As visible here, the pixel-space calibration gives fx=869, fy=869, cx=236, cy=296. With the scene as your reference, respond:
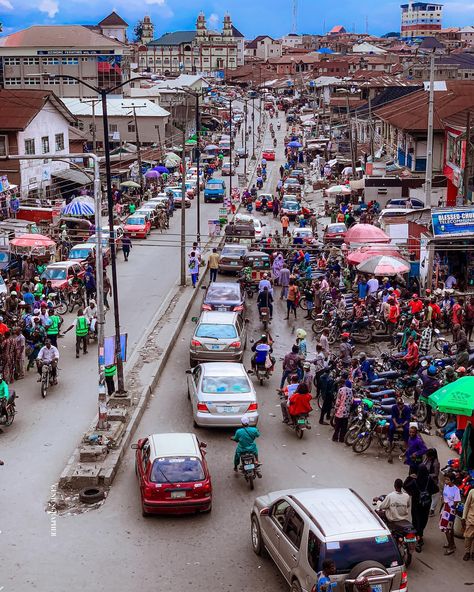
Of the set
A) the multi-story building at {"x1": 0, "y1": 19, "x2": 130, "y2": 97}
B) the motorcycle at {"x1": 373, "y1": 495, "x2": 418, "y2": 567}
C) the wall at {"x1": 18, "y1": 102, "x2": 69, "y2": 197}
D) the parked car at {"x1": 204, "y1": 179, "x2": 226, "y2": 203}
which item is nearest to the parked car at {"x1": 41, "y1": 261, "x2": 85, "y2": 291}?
the wall at {"x1": 18, "y1": 102, "x2": 69, "y2": 197}

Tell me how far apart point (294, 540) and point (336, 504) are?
0.77m

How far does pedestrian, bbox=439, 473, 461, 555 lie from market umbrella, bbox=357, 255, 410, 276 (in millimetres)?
14973

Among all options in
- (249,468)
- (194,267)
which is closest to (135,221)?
(194,267)

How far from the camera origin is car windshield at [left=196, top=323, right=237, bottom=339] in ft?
78.1

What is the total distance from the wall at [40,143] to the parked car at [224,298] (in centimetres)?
2451

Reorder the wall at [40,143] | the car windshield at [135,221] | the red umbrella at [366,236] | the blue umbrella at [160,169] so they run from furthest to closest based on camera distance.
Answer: the blue umbrella at [160,169]
the wall at [40,143]
the car windshield at [135,221]
the red umbrella at [366,236]

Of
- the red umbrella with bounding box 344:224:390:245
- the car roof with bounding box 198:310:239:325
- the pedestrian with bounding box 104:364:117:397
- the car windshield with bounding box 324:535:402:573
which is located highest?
the red umbrella with bounding box 344:224:390:245

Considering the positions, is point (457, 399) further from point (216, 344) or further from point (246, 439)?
point (216, 344)

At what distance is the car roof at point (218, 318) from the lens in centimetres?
2434

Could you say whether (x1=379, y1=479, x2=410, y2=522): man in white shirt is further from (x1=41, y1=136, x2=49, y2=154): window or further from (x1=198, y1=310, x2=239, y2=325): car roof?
(x1=41, y1=136, x2=49, y2=154): window

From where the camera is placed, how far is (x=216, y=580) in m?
13.0

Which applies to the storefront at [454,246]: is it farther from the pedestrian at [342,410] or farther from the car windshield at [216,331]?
the pedestrian at [342,410]

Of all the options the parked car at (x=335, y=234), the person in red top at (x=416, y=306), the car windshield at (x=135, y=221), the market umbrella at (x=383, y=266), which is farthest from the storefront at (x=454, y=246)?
the car windshield at (x=135, y=221)

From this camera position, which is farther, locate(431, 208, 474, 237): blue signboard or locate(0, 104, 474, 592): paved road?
locate(431, 208, 474, 237): blue signboard
